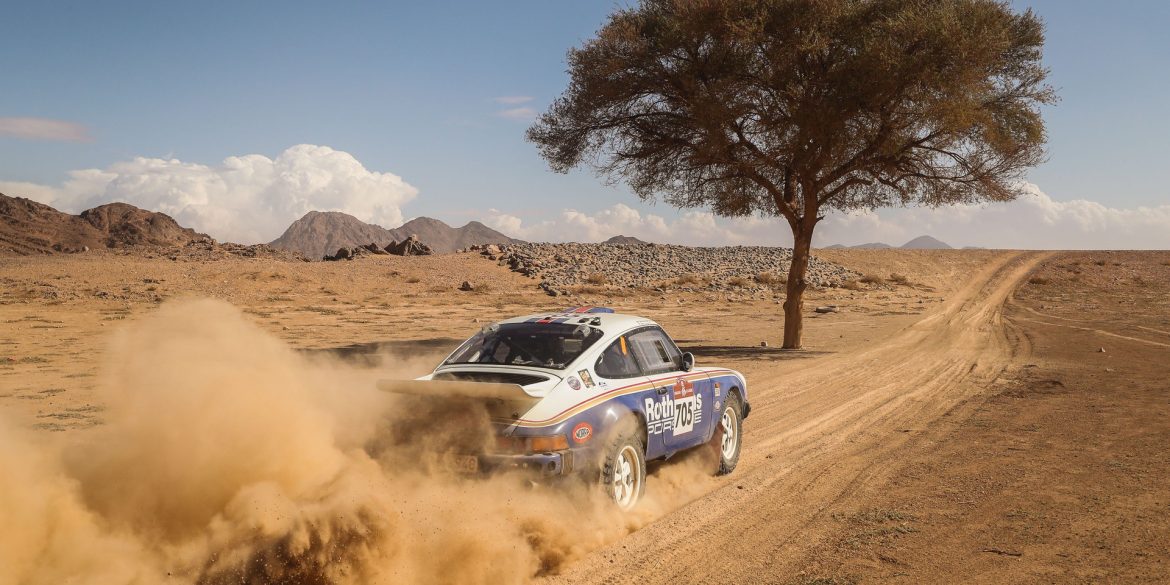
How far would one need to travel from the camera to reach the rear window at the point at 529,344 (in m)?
7.11

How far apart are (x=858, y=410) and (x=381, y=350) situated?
1178 cm

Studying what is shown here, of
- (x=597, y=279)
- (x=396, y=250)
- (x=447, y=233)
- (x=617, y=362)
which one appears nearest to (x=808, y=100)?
(x=617, y=362)

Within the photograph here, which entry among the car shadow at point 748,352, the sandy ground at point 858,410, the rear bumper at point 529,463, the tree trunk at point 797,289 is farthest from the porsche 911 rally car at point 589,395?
the tree trunk at point 797,289

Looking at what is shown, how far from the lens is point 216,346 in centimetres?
670

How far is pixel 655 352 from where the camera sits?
7.85 m

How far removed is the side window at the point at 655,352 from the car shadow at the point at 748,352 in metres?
12.4

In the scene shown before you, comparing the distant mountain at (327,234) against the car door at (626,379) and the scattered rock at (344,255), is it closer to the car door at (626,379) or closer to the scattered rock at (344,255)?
the scattered rock at (344,255)

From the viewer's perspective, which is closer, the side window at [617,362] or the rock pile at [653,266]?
the side window at [617,362]

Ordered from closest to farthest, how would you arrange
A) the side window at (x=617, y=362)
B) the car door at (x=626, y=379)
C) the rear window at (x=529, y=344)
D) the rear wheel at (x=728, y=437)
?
1. the car door at (x=626, y=379)
2. the side window at (x=617, y=362)
3. the rear window at (x=529, y=344)
4. the rear wheel at (x=728, y=437)

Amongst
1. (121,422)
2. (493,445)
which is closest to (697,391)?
(493,445)

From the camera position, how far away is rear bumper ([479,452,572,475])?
593 cm

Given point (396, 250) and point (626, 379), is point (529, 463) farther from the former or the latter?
point (396, 250)

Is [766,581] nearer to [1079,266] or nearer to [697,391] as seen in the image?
[697,391]

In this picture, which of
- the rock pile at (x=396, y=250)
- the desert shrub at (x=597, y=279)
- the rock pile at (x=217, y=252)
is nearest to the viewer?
the desert shrub at (x=597, y=279)
